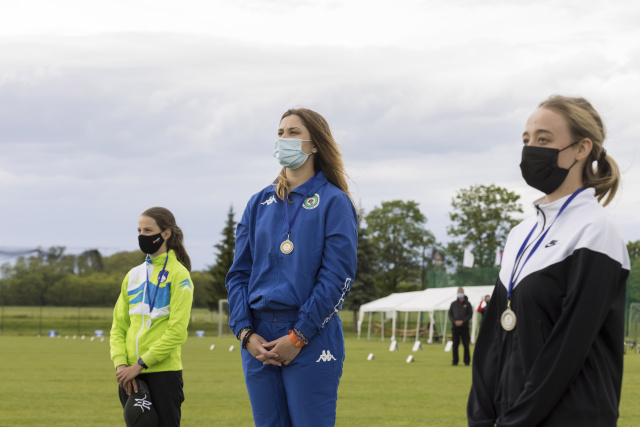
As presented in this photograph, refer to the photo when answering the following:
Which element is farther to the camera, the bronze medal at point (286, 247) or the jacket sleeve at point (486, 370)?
Answer: the bronze medal at point (286, 247)

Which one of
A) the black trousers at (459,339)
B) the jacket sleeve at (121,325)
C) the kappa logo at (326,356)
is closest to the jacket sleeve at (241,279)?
the kappa logo at (326,356)

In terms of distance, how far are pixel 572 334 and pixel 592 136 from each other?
0.78 m

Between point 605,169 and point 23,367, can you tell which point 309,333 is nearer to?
point 605,169

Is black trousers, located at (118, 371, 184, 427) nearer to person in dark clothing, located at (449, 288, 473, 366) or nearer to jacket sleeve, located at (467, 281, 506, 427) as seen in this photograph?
jacket sleeve, located at (467, 281, 506, 427)

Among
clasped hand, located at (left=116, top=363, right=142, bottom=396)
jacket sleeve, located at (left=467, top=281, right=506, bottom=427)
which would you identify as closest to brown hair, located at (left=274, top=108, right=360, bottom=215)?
Result: jacket sleeve, located at (left=467, top=281, right=506, bottom=427)

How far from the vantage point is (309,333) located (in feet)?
14.9

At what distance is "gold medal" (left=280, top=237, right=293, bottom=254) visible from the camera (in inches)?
185

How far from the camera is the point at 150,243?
664 centimetres

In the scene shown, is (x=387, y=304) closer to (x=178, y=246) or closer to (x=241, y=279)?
(x=178, y=246)

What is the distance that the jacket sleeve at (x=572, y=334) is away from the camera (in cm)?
310

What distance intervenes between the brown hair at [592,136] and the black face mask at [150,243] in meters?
3.76

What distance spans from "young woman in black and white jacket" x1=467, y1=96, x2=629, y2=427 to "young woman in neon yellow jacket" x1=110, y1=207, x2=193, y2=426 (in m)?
3.14

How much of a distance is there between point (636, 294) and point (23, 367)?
33074mm

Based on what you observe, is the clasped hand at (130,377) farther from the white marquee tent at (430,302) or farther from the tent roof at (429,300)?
the tent roof at (429,300)
